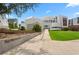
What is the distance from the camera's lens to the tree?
3811mm

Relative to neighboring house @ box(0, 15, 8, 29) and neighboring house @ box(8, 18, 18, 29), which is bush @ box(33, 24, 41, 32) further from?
neighboring house @ box(0, 15, 8, 29)

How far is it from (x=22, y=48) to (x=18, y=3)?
0.46m

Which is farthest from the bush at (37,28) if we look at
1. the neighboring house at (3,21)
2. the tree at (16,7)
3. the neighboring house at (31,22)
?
the neighboring house at (3,21)

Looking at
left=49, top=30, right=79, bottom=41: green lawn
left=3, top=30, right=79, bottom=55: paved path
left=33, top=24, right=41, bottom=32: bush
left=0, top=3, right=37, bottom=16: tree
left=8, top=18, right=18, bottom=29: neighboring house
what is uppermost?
left=0, top=3, right=37, bottom=16: tree

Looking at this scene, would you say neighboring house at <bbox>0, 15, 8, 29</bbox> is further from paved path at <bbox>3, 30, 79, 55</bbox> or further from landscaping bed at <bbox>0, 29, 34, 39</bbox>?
paved path at <bbox>3, 30, 79, 55</bbox>

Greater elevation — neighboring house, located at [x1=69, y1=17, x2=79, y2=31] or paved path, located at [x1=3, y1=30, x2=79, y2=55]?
neighboring house, located at [x1=69, y1=17, x2=79, y2=31]

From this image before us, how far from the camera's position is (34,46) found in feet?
12.6

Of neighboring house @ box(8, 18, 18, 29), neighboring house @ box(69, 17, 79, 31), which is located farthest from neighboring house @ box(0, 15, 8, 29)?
neighboring house @ box(69, 17, 79, 31)

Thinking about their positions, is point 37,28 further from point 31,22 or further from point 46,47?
point 46,47

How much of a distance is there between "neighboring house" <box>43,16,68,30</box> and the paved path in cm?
7

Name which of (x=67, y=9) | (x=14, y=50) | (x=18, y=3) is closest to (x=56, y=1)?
(x=67, y=9)

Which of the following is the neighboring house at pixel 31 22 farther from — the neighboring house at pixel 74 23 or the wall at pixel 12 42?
the neighboring house at pixel 74 23

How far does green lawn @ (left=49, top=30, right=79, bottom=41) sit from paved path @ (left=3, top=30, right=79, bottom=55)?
40mm

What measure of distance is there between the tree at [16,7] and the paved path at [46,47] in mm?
304
